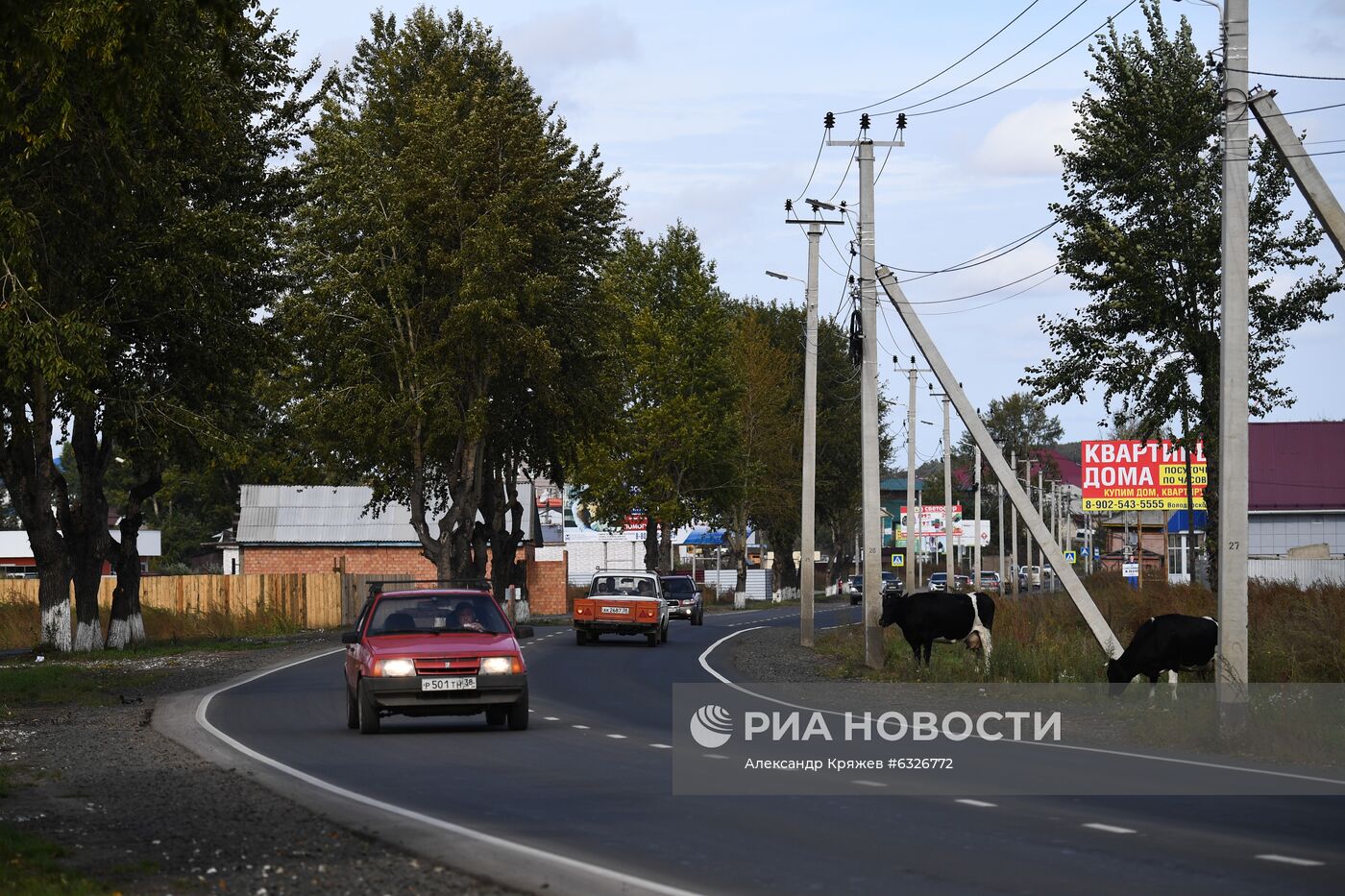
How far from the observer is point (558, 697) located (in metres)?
25.2

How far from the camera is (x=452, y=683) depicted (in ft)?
60.9

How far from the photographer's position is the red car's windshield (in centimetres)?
1950

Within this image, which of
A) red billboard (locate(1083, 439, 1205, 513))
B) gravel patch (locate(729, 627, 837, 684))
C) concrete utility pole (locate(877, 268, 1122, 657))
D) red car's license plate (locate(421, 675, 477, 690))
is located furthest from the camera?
red billboard (locate(1083, 439, 1205, 513))

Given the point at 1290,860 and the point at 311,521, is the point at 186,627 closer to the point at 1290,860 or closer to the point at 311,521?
the point at 311,521

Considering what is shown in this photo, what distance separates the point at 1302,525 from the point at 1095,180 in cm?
3134

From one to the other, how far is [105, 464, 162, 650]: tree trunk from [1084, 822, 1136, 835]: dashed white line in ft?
116

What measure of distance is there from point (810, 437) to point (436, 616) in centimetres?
2770

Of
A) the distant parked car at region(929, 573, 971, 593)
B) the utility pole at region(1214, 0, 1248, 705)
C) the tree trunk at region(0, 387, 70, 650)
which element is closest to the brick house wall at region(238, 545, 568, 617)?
the distant parked car at region(929, 573, 971, 593)

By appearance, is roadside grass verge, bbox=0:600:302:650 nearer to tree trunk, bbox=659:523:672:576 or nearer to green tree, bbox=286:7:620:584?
green tree, bbox=286:7:620:584

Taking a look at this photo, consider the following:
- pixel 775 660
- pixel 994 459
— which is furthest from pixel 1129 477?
pixel 994 459

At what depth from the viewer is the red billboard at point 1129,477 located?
56469mm

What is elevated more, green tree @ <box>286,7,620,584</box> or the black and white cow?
green tree @ <box>286,7,620,584</box>

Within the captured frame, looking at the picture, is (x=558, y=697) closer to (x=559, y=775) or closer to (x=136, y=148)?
(x=559, y=775)

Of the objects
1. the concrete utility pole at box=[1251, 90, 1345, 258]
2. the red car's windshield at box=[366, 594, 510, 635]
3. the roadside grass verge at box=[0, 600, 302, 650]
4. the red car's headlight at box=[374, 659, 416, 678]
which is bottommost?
the roadside grass verge at box=[0, 600, 302, 650]
